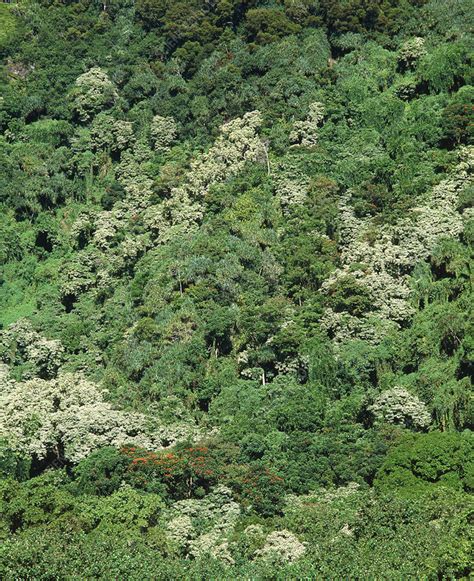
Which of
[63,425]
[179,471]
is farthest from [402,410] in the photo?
[63,425]

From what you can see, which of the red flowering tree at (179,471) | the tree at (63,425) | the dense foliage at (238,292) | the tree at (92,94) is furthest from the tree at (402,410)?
the tree at (92,94)

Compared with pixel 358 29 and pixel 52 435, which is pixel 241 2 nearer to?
pixel 358 29

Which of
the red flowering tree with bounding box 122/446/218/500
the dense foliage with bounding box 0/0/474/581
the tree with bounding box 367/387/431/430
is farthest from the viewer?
the tree with bounding box 367/387/431/430

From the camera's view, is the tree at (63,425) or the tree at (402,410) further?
the tree at (63,425)

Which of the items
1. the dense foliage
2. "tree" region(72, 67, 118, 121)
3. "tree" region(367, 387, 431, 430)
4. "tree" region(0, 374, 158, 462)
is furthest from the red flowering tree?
"tree" region(72, 67, 118, 121)

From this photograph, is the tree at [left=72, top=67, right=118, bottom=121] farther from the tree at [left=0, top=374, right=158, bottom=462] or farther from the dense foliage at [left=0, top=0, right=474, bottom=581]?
the tree at [left=0, top=374, right=158, bottom=462]

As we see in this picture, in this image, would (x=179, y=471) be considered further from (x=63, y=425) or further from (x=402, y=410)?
(x=402, y=410)

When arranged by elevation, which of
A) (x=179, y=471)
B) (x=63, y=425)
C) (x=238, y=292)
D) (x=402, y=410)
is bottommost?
(x=179, y=471)

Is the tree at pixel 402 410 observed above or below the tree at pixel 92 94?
below

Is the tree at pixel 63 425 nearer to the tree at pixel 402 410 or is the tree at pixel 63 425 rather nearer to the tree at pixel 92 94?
the tree at pixel 402 410
